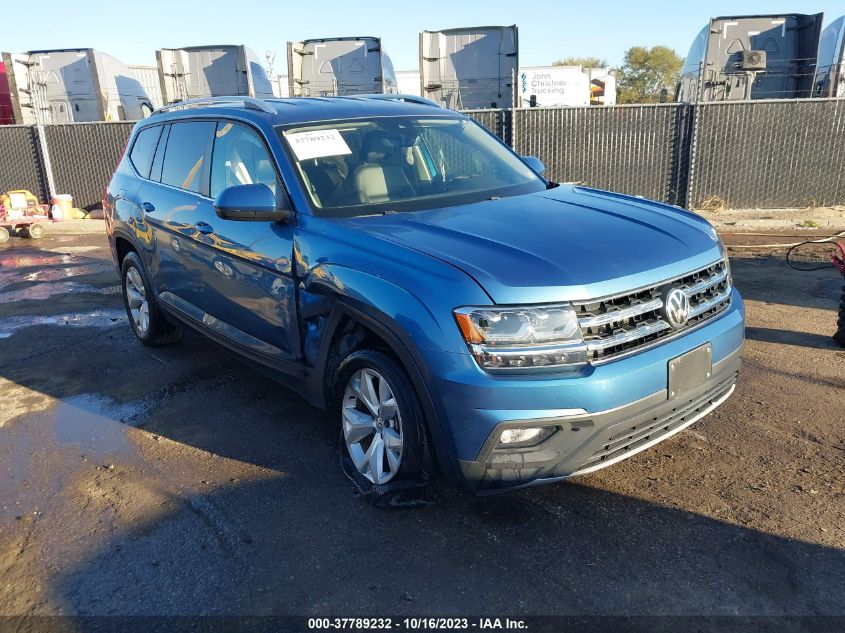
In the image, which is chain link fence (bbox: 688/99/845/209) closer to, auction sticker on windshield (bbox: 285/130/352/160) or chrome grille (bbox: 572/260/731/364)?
auction sticker on windshield (bbox: 285/130/352/160)

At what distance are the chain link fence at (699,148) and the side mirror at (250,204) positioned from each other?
884 cm

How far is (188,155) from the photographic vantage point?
15.6ft

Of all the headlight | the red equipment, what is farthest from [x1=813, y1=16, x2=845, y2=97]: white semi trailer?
the red equipment

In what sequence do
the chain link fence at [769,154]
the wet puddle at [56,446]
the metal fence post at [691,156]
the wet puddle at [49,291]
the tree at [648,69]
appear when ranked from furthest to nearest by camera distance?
the tree at [648,69], the metal fence post at [691,156], the chain link fence at [769,154], the wet puddle at [49,291], the wet puddle at [56,446]

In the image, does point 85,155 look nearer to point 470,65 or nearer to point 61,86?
point 61,86

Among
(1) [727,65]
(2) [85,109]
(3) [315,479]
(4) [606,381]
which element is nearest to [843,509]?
(4) [606,381]

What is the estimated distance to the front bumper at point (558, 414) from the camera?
2656 millimetres

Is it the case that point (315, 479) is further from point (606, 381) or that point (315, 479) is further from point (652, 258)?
point (652, 258)

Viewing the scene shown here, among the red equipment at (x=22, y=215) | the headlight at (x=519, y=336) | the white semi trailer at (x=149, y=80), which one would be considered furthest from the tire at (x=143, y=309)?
the white semi trailer at (x=149, y=80)

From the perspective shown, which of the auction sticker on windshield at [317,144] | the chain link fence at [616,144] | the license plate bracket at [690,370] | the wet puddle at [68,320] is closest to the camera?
the license plate bracket at [690,370]

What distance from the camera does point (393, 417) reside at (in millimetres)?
3127

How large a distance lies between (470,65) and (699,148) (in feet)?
16.1

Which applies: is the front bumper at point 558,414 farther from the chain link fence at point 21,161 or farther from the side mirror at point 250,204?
the chain link fence at point 21,161

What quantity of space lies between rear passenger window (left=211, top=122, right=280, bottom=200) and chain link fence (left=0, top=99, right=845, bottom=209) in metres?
8.15
